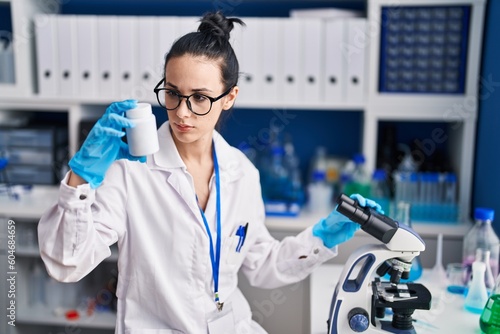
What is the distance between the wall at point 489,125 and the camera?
1.88 meters

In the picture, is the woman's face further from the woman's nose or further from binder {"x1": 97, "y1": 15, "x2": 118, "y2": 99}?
binder {"x1": 97, "y1": 15, "x2": 118, "y2": 99}

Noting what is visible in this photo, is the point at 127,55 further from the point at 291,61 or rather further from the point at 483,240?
the point at 483,240

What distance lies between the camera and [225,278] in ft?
4.76

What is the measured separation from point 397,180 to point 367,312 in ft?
3.25

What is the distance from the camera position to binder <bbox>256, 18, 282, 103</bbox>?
2.08 metres

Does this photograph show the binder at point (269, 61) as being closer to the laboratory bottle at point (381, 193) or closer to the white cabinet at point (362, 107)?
the white cabinet at point (362, 107)

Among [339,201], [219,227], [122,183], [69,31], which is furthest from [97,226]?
[69,31]

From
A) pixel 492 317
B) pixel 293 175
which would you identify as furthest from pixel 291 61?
pixel 492 317

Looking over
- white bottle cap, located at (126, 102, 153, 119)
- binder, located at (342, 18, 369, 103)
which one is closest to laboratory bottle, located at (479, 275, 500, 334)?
white bottle cap, located at (126, 102, 153, 119)

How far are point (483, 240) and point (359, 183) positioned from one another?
2.06 feet

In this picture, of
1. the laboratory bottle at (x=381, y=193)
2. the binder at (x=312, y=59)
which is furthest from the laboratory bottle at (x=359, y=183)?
the binder at (x=312, y=59)

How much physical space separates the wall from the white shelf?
1.63 m

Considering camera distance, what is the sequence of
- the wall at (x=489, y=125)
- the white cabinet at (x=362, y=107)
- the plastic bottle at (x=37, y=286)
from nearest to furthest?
the wall at (x=489, y=125) < the white cabinet at (x=362, y=107) < the plastic bottle at (x=37, y=286)

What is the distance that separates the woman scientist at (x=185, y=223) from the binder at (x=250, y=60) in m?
0.65
